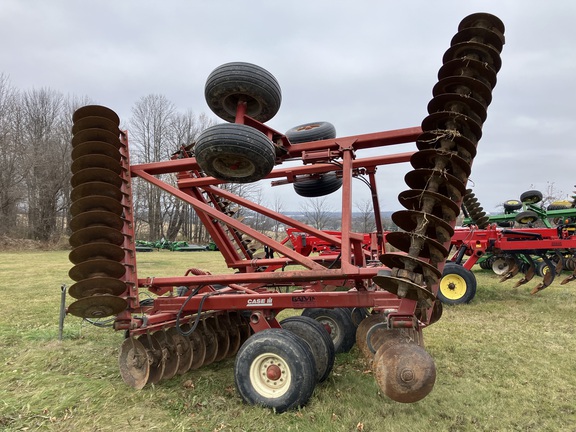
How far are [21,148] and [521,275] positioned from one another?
3504 centimetres

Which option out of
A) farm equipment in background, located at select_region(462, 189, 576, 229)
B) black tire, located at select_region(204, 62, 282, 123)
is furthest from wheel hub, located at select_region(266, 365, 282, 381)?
farm equipment in background, located at select_region(462, 189, 576, 229)

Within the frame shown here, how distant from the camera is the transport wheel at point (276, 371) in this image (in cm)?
317

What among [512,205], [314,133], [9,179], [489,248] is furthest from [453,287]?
[9,179]

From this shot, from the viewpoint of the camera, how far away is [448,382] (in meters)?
3.92

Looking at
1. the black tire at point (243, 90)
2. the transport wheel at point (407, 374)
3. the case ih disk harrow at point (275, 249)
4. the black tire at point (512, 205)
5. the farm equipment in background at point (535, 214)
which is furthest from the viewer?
the black tire at point (512, 205)

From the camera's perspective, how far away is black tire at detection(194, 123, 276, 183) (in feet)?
10.1

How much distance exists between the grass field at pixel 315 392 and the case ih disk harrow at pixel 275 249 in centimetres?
20

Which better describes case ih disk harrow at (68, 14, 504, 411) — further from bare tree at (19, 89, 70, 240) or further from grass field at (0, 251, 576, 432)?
bare tree at (19, 89, 70, 240)

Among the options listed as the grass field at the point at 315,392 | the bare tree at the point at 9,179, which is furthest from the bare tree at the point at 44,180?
the grass field at the point at 315,392

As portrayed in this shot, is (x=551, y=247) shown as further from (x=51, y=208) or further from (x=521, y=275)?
(x=51, y=208)

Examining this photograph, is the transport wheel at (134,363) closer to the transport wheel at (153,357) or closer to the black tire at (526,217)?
the transport wheel at (153,357)

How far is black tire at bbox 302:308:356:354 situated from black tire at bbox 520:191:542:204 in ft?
34.5

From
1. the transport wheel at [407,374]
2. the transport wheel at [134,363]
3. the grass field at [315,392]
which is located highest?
the transport wheel at [407,374]

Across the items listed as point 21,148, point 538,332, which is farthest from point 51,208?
point 538,332
